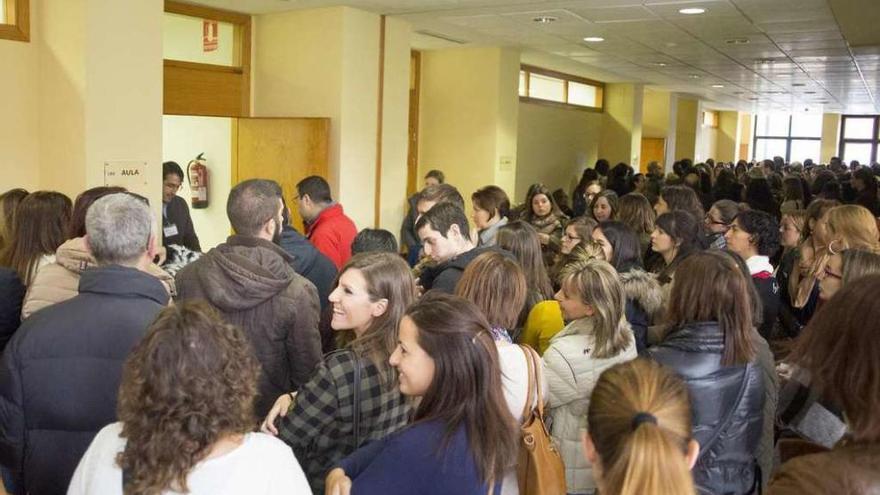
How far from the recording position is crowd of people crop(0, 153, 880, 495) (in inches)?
58.2

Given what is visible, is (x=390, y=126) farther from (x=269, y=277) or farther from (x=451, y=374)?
(x=451, y=374)

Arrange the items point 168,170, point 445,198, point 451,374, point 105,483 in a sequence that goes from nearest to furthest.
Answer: point 105,483
point 451,374
point 445,198
point 168,170

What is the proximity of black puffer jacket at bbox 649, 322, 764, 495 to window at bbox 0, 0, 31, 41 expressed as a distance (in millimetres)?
4415

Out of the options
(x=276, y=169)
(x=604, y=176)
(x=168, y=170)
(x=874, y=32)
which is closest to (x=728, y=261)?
(x=168, y=170)

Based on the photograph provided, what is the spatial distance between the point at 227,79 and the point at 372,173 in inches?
59.3

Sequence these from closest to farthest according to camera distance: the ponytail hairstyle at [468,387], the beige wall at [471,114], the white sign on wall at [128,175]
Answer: the ponytail hairstyle at [468,387]
the white sign on wall at [128,175]
the beige wall at [471,114]

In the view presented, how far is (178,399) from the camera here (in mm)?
1480

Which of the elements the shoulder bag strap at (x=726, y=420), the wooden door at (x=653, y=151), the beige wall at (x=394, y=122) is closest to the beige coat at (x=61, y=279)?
the shoulder bag strap at (x=726, y=420)

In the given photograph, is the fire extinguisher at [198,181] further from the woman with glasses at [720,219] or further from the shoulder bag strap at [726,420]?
the shoulder bag strap at [726,420]

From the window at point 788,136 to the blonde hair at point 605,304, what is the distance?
27.4 m

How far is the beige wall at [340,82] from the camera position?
6.75 metres

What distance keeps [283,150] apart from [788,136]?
25320 mm

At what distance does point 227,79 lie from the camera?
22.9 ft

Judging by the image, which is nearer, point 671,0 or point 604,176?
point 671,0
